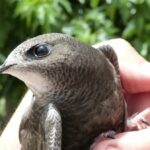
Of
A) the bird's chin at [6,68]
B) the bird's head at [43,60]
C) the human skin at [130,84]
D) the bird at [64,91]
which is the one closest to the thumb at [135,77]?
the human skin at [130,84]

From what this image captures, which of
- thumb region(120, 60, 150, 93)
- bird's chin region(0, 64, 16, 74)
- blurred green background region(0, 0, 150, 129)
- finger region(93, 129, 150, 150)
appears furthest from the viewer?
blurred green background region(0, 0, 150, 129)

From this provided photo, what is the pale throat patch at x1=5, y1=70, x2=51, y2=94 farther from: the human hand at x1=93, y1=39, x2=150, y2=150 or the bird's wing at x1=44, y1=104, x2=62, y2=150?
the human hand at x1=93, y1=39, x2=150, y2=150

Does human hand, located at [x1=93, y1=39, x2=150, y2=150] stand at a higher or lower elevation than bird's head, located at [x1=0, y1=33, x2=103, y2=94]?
lower

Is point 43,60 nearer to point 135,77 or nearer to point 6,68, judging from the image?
point 6,68

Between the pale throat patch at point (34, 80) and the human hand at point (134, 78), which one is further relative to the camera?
the human hand at point (134, 78)

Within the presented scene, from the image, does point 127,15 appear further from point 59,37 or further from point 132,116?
point 59,37

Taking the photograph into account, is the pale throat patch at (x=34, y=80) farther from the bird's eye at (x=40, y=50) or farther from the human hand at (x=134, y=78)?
the human hand at (x=134, y=78)

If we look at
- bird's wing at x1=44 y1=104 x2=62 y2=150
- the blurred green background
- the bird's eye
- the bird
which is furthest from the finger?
the blurred green background
